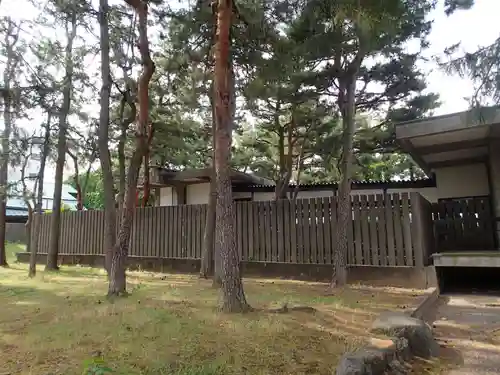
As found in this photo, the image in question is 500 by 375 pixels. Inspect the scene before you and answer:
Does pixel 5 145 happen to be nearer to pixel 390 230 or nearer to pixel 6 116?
pixel 6 116

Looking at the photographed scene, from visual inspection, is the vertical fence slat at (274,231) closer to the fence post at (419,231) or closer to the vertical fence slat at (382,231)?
the vertical fence slat at (382,231)

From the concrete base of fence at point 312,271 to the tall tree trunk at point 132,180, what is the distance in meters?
3.69

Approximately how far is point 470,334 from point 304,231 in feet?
15.1

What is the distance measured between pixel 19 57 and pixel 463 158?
432 inches

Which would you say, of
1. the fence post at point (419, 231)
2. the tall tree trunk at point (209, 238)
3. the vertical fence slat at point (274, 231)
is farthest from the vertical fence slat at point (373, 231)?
the tall tree trunk at point (209, 238)

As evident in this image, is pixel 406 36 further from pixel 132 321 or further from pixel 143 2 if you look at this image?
pixel 132 321

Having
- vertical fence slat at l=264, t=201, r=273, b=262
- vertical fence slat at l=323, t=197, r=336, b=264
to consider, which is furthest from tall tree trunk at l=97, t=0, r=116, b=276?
vertical fence slat at l=323, t=197, r=336, b=264

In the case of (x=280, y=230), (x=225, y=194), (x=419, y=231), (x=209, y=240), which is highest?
(x=225, y=194)

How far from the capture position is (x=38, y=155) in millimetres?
11352

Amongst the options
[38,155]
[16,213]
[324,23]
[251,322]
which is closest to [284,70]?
[324,23]

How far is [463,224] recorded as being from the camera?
31.7ft

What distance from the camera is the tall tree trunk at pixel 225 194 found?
4660 millimetres

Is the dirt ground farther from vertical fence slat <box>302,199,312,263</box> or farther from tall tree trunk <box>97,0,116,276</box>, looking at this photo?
tall tree trunk <box>97,0,116,276</box>

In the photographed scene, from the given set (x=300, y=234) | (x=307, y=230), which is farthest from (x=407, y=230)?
(x=300, y=234)
